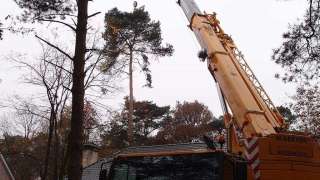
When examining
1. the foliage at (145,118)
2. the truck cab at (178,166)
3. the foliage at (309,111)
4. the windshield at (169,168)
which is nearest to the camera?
the truck cab at (178,166)

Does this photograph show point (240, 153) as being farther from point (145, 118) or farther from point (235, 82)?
point (145, 118)

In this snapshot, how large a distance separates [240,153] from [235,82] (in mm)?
1481

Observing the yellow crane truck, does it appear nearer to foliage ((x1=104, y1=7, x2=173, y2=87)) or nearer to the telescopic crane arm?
the telescopic crane arm

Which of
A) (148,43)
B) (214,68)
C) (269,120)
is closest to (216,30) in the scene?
(214,68)

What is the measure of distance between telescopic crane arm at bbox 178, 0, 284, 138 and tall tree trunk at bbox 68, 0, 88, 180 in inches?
107

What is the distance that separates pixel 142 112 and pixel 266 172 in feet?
134

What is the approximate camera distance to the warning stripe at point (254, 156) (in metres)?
7.56

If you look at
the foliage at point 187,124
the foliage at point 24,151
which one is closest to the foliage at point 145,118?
the foliage at point 187,124

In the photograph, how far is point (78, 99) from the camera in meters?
9.48

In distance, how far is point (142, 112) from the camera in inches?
1905

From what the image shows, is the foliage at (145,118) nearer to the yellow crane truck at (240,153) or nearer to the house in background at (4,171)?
the house in background at (4,171)

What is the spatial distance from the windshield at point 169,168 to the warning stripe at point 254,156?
2.01ft

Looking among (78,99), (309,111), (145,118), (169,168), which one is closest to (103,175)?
(169,168)

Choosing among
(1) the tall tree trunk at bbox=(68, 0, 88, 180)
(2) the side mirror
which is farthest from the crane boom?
(1) the tall tree trunk at bbox=(68, 0, 88, 180)
